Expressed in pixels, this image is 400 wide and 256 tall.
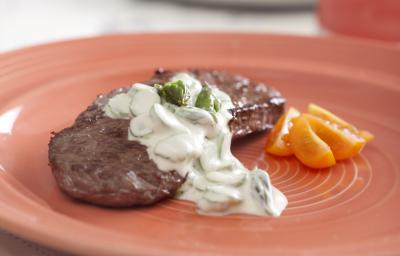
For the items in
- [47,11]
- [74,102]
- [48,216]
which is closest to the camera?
Answer: [48,216]

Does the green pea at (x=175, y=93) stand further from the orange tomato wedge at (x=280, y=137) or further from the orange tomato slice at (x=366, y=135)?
the orange tomato slice at (x=366, y=135)

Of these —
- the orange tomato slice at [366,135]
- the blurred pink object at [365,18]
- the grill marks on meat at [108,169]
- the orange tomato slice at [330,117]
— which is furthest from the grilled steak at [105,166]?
the blurred pink object at [365,18]

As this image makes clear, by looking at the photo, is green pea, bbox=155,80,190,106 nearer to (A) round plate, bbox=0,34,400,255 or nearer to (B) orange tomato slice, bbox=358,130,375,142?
(A) round plate, bbox=0,34,400,255

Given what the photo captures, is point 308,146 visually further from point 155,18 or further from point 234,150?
point 155,18

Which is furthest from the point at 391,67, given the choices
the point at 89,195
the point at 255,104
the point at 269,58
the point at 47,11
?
the point at 47,11

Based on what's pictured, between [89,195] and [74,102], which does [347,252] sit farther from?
[74,102]

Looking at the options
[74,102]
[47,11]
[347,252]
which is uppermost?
[347,252]

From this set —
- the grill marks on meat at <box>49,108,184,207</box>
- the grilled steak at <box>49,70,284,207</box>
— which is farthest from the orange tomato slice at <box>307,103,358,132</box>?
the grill marks on meat at <box>49,108,184,207</box>
